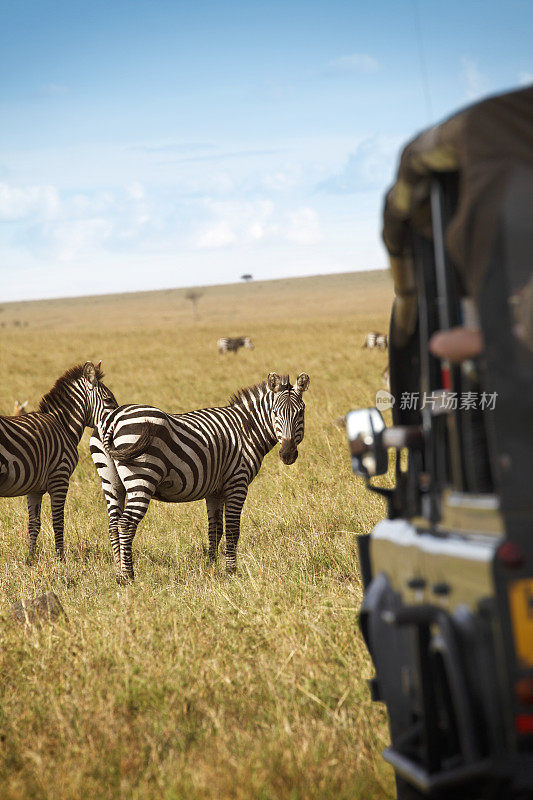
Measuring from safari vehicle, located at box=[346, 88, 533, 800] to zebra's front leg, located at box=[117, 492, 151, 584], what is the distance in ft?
12.8

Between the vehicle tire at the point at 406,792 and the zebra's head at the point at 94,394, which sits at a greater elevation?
the zebra's head at the point at 94,394

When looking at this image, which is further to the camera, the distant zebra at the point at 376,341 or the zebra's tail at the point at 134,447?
the distant zebra at the point at 376,341

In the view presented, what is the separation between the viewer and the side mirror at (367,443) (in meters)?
3.02

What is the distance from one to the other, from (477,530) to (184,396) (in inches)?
646

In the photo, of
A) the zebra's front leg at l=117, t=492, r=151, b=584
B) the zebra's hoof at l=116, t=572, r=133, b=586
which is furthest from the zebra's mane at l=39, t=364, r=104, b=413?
the zebra's hoof at l=116, t=572, r=133, b=586

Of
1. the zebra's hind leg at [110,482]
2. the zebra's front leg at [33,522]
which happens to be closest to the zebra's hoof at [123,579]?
→ the zebra's hind leg at [110,482]

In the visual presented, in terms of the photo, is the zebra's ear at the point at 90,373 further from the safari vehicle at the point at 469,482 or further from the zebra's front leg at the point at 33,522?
the safari vehicle at the point at 469,482

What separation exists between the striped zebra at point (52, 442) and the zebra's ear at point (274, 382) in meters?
1.38

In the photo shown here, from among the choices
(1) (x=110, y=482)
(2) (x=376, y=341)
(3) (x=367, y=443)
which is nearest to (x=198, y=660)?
(3) (x=367, y=443)

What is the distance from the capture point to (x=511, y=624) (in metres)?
2.34

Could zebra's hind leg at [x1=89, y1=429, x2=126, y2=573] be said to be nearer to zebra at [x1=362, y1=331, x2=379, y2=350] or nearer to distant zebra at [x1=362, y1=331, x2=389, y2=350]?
distant zebra at [x1=362, y1=331, x2=389, y2=350]

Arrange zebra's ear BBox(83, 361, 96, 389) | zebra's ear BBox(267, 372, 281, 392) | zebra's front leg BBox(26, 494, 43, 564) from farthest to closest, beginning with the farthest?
1. zebra's ear BBox(83, 361, 96, 389)
2. zebra's front leg BBox(26, 494, 43, 564)
3. zebra's ear BBox(267, 372, 281, 392)

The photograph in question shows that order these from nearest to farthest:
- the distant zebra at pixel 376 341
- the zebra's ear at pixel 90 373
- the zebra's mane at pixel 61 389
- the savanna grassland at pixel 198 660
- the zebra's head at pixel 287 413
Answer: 1. the savanna grassland at pixel 198 660
2. the zebra's head at pixel 287 413
3. the zebra's ear at pixel 90 373
4. the zebra's mane at pixel 61 389
5. the distant zebra at pixel 376 341

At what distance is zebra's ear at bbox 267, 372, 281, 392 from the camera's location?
7359 mm
